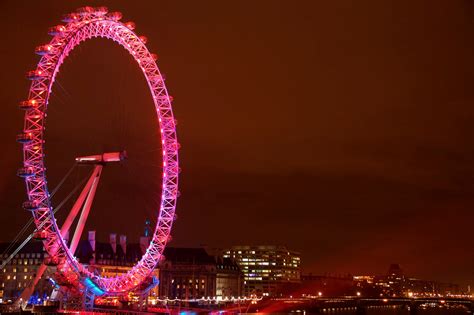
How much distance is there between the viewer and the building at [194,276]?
11288 cm

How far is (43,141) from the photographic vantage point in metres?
40.7

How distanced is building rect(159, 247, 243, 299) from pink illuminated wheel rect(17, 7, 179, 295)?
61.4m

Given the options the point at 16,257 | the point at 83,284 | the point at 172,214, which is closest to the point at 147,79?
the point at 172,214

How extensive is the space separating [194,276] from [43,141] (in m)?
78.0

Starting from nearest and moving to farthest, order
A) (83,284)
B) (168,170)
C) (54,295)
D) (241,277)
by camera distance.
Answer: (83,284), (168,170), (54,295), (241,277)

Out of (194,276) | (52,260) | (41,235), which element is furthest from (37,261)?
(41,235)

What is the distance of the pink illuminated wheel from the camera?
133 ft

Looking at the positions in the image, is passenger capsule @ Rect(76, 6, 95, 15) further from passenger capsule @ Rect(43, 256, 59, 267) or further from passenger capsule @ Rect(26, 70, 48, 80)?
passenger capsule @ Rect(43, 256, 59, 267)

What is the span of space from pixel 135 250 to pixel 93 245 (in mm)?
14302

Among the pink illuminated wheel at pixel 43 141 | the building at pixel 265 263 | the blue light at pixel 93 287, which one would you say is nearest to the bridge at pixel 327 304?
the pink illuminated wheel at pixel 43 141

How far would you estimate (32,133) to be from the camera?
133ft

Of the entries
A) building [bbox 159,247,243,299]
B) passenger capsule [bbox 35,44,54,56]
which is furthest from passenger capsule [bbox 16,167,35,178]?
building [bbox 159,247,243,299]

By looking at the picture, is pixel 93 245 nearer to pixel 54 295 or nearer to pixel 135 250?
pixel 135 250

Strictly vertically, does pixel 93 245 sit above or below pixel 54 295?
above
